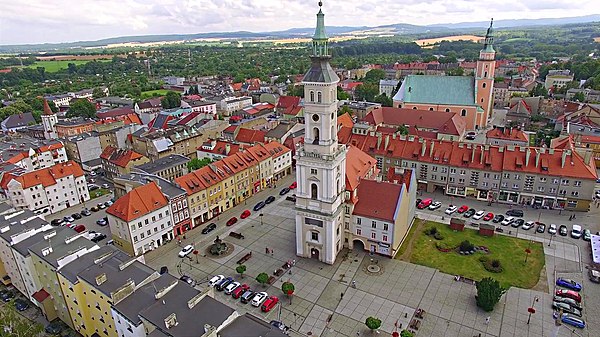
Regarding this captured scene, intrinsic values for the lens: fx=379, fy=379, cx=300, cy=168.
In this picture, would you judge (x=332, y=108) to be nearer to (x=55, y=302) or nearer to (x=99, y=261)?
(x=99, y=261)

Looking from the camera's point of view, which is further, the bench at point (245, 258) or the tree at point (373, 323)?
the bench at point (245, 258)

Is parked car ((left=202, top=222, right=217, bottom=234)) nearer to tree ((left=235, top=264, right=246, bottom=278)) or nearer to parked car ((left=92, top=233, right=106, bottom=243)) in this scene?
tree ((left=235, top=264, right=246, bottom=278))

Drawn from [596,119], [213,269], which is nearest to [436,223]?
[213,269]

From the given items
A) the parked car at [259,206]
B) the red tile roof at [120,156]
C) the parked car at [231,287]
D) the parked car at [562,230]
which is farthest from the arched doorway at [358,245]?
the red tile roof at [120,156]

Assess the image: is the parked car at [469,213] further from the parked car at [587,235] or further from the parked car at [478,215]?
the parked car at [587,235]

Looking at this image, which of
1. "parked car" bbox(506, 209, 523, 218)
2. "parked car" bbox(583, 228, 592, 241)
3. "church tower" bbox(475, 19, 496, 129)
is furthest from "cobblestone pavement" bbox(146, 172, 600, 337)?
"church tower" bbox(475, 19, 496, 129)

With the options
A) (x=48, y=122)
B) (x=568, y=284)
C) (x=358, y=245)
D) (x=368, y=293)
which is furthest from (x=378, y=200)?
(x=48, y=122)

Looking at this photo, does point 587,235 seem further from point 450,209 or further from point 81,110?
point 81,110
